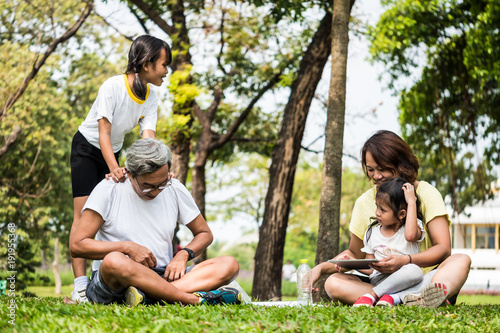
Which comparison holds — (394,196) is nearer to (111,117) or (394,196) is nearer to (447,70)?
(111,117)

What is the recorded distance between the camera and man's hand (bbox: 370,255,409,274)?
13.5ft

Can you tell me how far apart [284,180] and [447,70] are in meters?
5.88

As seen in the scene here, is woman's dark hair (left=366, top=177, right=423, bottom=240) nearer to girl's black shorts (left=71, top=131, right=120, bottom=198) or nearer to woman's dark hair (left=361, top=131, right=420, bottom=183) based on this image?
woman's dark hair (left=361, top=131, right=420, bottom=183)

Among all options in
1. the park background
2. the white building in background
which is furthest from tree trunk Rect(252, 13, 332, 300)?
the white building in background

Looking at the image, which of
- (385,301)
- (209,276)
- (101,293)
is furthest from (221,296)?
(385,301)

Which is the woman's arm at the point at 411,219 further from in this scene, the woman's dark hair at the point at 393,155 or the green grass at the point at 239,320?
the green grass at the point at 239,320

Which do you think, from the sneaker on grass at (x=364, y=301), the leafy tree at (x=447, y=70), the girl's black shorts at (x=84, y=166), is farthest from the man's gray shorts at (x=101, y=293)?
the leafy tree at (x=447, y=70)

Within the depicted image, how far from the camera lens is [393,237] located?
4426 millimetres

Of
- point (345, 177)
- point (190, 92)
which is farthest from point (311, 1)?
point (345, 177)

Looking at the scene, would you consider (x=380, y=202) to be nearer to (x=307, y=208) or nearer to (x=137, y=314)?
(x=137, y=314)

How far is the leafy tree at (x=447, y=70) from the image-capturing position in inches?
454

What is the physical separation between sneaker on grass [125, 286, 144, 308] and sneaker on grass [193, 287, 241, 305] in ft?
1.34

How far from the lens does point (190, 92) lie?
11.0 meters

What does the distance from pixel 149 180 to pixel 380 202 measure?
172cm
